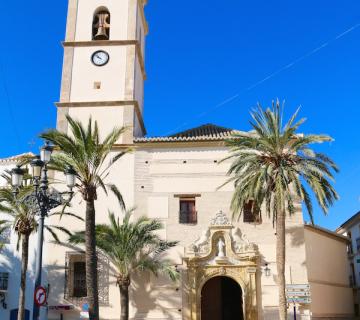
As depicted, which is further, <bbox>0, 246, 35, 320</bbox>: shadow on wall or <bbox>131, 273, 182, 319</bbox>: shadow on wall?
<bbox>0, 246, 35, 320</bbox>: shadow on wall

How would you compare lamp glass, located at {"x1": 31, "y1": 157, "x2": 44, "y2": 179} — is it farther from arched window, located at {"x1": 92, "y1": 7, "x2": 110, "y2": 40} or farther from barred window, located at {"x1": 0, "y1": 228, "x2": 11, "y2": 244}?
arched window, located at {"x1": 92, "y1": 7, "x2": 110, "y2": 40}

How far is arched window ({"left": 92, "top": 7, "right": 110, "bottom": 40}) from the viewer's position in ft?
85.4

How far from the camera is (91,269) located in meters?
15.6

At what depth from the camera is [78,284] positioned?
72.4 feet

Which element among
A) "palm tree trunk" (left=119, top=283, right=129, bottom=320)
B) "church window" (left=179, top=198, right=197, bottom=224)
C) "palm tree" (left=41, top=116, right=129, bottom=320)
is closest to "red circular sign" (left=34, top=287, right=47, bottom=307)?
"palm tree" (left=41, top=116, right=129, bottom=320)

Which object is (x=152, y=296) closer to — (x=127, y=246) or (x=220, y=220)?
(x=127, y=246)

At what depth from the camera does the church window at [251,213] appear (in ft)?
72.5

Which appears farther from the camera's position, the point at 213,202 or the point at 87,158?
the point at 213,202

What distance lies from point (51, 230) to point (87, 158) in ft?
22.4

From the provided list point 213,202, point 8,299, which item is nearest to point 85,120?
point 213,202

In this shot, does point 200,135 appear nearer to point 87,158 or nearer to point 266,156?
point 266,156

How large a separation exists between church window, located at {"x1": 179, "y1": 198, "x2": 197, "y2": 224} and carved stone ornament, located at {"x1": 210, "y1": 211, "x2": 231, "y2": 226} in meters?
0.89

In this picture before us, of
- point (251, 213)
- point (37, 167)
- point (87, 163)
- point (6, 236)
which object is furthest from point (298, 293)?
point (6, 236)

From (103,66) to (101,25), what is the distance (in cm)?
246
